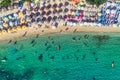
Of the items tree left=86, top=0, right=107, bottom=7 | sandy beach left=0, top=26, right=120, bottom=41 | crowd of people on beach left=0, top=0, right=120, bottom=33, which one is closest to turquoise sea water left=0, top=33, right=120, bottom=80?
sandy beach left=0, top=26, right=120, bottom=41

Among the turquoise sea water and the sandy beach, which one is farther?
the sandy beach

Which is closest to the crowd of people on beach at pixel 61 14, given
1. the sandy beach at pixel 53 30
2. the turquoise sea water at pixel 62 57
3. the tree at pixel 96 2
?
the sandy beach at pixel 53 30

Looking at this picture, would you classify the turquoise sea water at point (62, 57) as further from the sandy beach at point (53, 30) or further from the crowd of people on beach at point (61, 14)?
the crowd of people on beach at point (61, 14)

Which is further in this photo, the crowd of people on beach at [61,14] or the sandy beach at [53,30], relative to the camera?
the crowd of people on beach at [61,14]

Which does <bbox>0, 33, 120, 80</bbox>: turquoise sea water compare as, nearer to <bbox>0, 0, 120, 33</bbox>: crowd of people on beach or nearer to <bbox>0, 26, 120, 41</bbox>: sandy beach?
<bbox>0, 26, 120, 41</bbox>: sandy beach

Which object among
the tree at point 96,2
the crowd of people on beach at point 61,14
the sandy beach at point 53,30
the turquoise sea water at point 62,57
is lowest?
the turquoise sea water at point 62,57

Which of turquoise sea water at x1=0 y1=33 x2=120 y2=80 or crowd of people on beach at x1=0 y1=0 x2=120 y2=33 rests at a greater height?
crowd of people on beach at x1=0 y1=0 x2=120 y2=33

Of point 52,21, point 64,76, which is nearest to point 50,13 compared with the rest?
point 52,21
